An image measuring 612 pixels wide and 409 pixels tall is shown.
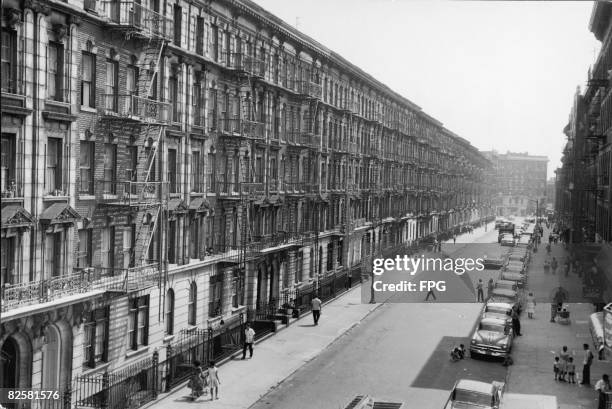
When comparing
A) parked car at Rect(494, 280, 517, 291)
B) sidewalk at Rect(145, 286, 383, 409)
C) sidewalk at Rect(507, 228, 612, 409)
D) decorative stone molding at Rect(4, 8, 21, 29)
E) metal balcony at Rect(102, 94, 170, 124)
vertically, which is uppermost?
decorative stone molding at Rect(4, 8, 21, 29)

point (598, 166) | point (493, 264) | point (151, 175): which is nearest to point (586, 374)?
point (151, 175)

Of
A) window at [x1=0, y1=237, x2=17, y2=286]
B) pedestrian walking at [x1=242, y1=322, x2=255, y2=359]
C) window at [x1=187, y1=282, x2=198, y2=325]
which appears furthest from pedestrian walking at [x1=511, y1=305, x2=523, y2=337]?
window at [x1=0, y1=237, x2=17, y2=286]

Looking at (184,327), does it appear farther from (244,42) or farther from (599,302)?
(599,302)

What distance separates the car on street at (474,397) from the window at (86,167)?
13.5 m

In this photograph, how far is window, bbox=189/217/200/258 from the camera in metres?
29.9

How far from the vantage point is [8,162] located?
18672mm

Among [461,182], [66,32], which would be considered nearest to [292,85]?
[66,32]

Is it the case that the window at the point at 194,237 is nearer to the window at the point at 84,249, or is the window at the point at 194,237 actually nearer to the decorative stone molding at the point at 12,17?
the window at the point at 84,249

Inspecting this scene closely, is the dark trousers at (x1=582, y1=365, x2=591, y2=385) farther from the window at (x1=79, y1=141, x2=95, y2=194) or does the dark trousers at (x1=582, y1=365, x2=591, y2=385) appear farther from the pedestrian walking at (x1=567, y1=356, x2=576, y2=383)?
the window at (x1=79, y1=141, x2=95, y2=194)

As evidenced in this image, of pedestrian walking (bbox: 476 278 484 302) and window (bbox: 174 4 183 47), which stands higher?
window (bbox: 174 4 183 47)

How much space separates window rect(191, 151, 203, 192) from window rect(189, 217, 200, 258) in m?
1.39

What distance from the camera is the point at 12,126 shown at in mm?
18609

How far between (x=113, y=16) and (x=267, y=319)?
18159 mm

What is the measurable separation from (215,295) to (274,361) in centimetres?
545
